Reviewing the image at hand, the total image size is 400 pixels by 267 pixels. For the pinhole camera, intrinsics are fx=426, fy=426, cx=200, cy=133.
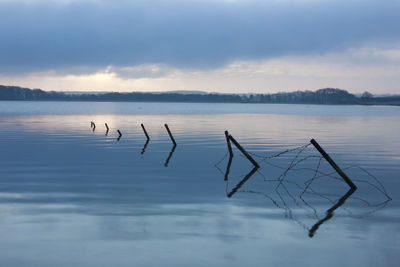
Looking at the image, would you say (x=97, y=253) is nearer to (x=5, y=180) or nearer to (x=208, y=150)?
(x=5, y=180)

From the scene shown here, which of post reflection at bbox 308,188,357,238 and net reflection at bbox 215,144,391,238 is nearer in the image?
post reflection at bbox 308,188,357,238

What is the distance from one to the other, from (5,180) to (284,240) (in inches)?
789

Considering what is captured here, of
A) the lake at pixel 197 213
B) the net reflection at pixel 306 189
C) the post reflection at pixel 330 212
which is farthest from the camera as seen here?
the net reflection at pixel 306 189

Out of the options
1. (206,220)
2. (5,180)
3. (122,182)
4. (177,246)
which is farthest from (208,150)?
(177,246)

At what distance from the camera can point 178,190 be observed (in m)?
24.8

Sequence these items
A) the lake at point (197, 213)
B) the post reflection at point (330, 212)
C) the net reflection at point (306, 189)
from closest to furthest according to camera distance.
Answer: the lake at point (197, 213), the post reflection at point (330, 212), the net reflection at point (306, 189)

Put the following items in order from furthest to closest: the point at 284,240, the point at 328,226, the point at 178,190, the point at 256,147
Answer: the point at 256,147
the point at 178,190
the point at 328,226
the point at 284,240

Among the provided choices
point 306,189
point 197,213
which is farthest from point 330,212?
point 197,213

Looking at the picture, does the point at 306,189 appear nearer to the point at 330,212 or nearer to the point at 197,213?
the point at 330,212

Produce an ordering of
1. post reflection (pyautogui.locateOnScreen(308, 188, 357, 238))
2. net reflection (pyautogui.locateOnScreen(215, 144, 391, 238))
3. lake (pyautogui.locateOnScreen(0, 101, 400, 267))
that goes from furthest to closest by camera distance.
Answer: net reflection (pyautogui.locateOnScreen(215, 144, 391, 238)) → post reflection (pyautogui.locateOnScreen(308, 188, 357, 238)) → lake (pyautogui.locateOnScreen(0, 101, 400, 267))

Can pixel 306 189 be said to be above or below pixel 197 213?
below

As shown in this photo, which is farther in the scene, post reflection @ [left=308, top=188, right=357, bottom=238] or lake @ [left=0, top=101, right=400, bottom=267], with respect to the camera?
post reflection @ [left=308, top=188, right=357, bottom=238]

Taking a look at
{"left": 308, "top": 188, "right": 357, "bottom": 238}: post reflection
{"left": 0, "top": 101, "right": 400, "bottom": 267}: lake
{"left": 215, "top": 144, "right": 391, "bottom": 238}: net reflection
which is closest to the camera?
{"left": 0, "top": 101, "right": 400, "bottom": 267}: lake

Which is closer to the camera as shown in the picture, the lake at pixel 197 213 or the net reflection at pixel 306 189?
the lake at pixel 197 213
